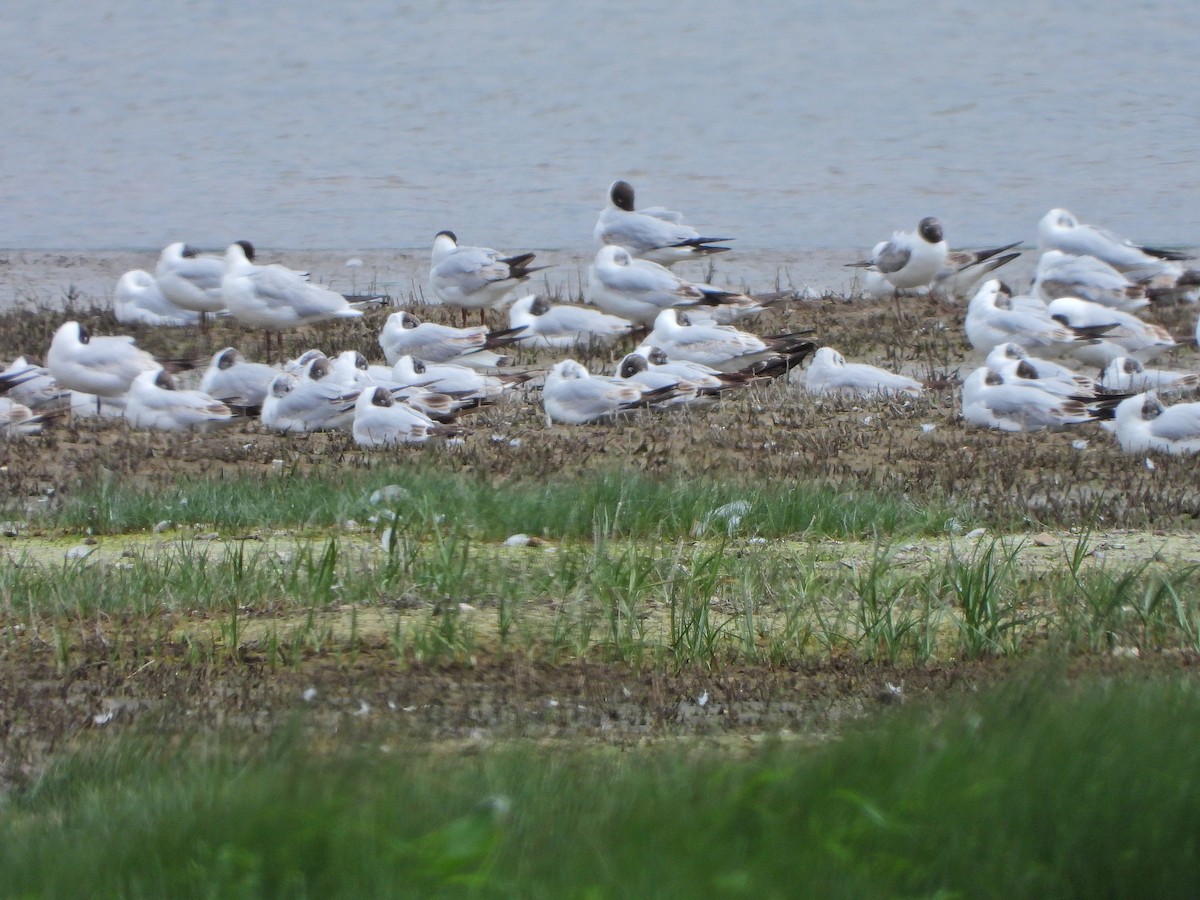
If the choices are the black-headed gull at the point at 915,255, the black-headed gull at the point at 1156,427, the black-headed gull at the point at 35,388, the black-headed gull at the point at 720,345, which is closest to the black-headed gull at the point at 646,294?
the black-headed gull at the point at 720,345

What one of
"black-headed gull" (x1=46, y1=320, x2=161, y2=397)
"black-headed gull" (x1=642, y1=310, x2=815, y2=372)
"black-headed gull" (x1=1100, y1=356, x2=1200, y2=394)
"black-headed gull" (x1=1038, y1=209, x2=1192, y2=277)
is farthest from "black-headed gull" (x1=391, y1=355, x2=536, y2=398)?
"black-headed gull" (x1=1038, y1=209, x2=1192, y2=277)

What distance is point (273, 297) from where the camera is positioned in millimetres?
12961

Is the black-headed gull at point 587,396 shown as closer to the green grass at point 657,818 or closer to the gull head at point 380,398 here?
the gull head at point 380,398

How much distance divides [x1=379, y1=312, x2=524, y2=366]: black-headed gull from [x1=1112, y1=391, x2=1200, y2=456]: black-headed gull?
193 inches

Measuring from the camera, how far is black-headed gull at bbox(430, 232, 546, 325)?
46.1 ft

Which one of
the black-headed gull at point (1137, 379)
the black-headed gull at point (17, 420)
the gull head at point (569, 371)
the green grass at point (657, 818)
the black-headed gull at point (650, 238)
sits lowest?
the black-headed gull at point (1137, 379)

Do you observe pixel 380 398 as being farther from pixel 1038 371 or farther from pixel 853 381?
pixel 1038 371

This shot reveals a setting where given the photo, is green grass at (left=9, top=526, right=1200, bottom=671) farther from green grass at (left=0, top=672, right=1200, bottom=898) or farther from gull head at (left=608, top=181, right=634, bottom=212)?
gull head at (left=608, top=181, right=634, bottom=212)

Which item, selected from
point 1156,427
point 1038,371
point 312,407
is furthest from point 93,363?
point 1156,427

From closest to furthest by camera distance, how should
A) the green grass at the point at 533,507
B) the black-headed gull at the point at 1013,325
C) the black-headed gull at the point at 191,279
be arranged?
the green grass at the point at 533,507
the black-headed gull at the point at 1013,325
the black-headed gull at the point at 191,279

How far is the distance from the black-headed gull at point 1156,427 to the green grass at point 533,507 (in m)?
2.44

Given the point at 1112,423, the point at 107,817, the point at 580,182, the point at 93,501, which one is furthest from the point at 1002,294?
the point at 107,817

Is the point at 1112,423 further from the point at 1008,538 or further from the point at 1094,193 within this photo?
the point at 1094,193

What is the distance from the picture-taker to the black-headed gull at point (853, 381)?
448 inches
